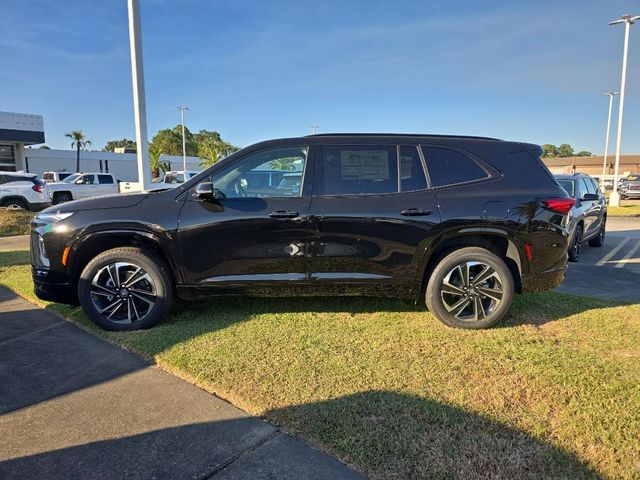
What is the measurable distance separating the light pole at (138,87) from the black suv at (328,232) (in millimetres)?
5318

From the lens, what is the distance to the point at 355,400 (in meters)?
3.12

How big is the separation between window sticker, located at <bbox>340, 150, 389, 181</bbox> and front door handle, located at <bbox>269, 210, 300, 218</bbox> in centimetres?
58

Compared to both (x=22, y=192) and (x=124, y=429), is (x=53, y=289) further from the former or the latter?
(x=22, y=192)

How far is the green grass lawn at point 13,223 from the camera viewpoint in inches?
507

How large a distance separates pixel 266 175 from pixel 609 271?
6152 mm

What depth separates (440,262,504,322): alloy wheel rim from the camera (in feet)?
14.5

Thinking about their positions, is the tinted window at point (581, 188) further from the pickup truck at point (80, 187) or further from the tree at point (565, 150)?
the tree at point (565, 150)

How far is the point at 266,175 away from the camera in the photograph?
446 cm

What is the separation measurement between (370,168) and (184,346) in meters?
2.33

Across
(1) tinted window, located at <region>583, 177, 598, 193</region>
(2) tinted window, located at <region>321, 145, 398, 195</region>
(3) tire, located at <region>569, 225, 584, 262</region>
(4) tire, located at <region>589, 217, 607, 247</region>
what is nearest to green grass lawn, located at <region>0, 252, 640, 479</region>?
(2) tinted window, located at <region>321, 145, 398, 195</region>

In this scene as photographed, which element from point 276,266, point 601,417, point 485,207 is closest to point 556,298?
point 485,207

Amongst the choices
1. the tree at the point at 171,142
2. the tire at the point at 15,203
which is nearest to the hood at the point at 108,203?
the tire at the point at 15,203

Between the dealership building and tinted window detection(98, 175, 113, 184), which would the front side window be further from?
the dealership building

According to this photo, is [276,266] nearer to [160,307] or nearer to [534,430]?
[160,307]
